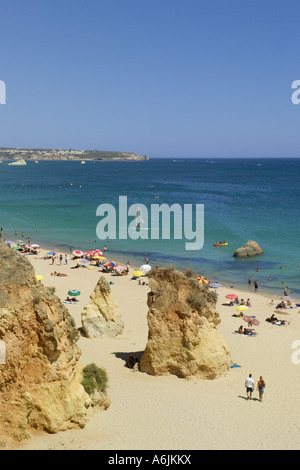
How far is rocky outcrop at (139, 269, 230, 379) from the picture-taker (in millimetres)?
16719

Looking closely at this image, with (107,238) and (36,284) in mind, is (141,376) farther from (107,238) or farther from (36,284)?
(107,238)

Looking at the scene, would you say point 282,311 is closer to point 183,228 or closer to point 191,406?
point 191,406

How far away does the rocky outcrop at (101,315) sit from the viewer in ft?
68.6

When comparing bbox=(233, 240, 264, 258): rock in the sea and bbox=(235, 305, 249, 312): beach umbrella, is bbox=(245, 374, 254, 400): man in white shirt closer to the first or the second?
bbox=(235, 305, 249, 312): beach umbrella

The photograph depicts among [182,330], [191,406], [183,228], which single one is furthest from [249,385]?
[183,228]

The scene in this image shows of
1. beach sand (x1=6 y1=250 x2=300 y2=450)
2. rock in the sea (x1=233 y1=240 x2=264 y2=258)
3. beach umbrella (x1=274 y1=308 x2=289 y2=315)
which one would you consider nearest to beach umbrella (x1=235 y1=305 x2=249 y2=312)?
beach umbrella (x1=274 y1=308 x2=289 y2=315)

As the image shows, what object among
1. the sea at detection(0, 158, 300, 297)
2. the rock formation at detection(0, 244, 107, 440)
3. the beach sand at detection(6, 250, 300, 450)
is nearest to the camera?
the rock formation at detection(0, 244, 107, 440)

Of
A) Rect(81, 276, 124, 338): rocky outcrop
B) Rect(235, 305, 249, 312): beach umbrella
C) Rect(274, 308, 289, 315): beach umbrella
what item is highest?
Rect(81, 276, 124, 338): rocky outcrop

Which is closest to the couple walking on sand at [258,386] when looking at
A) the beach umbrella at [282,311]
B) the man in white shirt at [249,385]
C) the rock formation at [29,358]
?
the man in white shirt at [249,385]

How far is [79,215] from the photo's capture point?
230 ft

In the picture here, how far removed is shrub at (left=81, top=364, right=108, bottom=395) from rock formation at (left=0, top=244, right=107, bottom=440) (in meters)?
1.51

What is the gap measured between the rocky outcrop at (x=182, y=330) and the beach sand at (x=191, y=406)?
→ 511 mm
